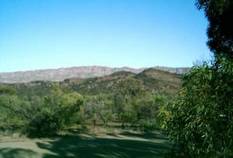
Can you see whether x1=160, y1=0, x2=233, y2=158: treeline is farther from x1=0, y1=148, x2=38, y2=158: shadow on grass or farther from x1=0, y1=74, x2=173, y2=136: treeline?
x1=0, y1=74, x2=173, y2=136: treeline

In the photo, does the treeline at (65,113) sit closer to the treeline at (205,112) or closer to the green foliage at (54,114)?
the green foliage at (54,114)

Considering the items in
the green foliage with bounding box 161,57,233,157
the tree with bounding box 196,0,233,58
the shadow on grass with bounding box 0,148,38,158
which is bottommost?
the shadow on grass with bounding box 0,148,38,158

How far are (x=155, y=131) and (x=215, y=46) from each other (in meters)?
77.6

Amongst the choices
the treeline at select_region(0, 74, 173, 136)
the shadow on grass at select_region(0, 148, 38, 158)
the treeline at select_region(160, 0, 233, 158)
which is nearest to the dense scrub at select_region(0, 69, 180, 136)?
the treeline at select_region(0, 74, 173, 136)

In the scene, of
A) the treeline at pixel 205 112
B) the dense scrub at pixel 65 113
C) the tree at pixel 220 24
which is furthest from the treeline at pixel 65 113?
the treeline at pixel 205 112

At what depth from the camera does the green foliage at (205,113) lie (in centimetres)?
1032

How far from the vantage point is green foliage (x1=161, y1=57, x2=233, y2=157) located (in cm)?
1032

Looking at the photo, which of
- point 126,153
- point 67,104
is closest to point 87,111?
point 67,104

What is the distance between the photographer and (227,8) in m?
13.1

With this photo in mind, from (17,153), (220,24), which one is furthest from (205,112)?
(17,153)

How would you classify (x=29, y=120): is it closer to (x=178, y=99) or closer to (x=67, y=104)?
(x=67, y=104)

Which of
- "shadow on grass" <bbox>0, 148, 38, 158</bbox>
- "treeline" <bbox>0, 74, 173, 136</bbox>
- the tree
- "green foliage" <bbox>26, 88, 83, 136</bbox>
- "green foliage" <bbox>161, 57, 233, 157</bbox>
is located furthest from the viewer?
"treeline" <bbox>0, 74, 173, 136</bbox>

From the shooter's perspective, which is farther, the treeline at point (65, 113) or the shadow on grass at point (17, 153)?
the treeline at point (65, 113)

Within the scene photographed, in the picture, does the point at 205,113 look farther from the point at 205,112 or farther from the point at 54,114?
the point at 54,114
